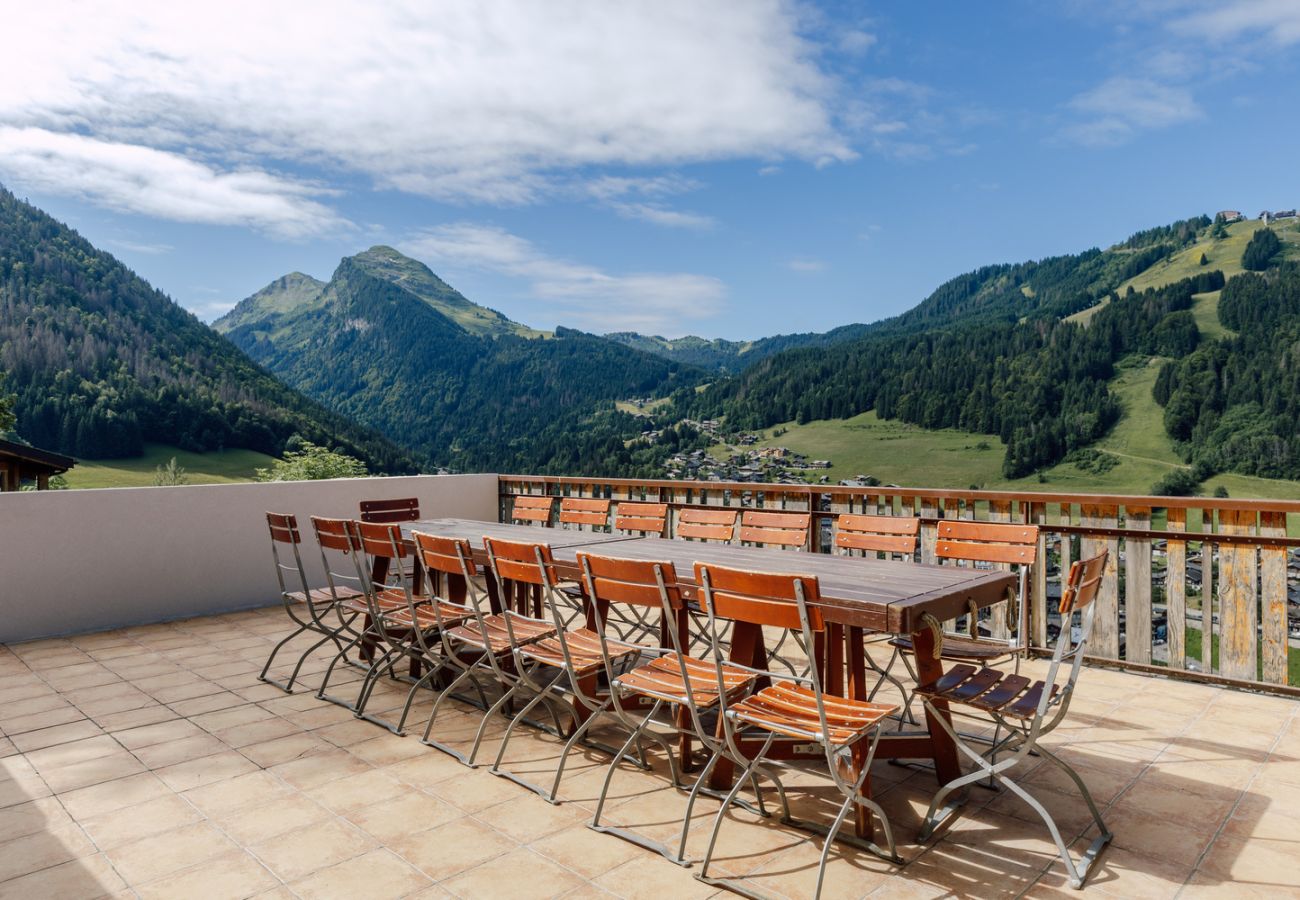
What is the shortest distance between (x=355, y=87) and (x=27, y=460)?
7394 millimetres

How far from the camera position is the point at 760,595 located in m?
2.39

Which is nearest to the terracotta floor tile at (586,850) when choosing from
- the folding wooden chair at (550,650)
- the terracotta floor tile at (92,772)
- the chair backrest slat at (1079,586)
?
the folding wooden chair at (550,650)

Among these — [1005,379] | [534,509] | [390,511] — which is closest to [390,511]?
[390,511]

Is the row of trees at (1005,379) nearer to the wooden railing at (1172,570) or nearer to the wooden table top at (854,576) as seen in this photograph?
the wooden railing at (1172,570)

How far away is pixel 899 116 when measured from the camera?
43719 millimetres

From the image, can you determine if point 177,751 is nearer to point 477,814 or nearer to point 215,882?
point 215,882

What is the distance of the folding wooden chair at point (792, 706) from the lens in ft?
7.49

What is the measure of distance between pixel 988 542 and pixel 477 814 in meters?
2.52

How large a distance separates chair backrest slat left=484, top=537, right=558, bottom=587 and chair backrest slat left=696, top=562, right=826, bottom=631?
0.78 metres

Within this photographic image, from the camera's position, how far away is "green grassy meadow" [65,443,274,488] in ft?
138

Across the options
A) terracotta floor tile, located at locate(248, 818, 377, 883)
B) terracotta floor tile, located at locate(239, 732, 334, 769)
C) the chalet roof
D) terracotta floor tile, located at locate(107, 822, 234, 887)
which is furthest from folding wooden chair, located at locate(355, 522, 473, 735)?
the chalet roof

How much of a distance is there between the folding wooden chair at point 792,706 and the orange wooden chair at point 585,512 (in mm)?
3012

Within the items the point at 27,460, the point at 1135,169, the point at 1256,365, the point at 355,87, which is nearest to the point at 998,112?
the point at 1135,169

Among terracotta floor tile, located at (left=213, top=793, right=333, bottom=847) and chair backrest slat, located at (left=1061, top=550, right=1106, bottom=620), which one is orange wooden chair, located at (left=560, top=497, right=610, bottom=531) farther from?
chair backrest slat, located at (left=1061, top=550, right=1106, bottom=620)
